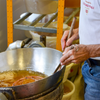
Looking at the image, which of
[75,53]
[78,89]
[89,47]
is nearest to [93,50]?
[89,47]

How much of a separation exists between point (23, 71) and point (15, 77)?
0.27 feet

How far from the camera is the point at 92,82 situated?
1.32m

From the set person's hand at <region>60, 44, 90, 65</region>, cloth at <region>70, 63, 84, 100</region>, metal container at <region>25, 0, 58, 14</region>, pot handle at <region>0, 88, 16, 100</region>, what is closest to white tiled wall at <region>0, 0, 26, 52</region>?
metal container at <region>25, 0, 58, 14</region>

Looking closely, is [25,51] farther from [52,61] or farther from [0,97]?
[0,97]

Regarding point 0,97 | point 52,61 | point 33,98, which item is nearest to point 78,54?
point 52,61

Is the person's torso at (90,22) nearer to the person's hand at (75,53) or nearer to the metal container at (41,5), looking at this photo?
the person's hand at (75,53)

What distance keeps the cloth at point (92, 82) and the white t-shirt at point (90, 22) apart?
0.69ft

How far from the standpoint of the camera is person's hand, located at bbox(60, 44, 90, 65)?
36.4 inches

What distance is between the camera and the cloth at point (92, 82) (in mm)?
1285

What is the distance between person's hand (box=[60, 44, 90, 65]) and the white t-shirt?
0.20 metres

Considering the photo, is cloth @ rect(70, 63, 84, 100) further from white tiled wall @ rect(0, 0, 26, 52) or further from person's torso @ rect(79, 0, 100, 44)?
white tiled wall @ rect(0, 0, 26, 52)

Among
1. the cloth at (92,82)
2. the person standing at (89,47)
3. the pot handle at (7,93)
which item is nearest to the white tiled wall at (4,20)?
the person standing at (89,47)

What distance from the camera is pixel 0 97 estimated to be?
54 cm

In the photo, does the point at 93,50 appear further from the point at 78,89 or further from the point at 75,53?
the point at 78,89
